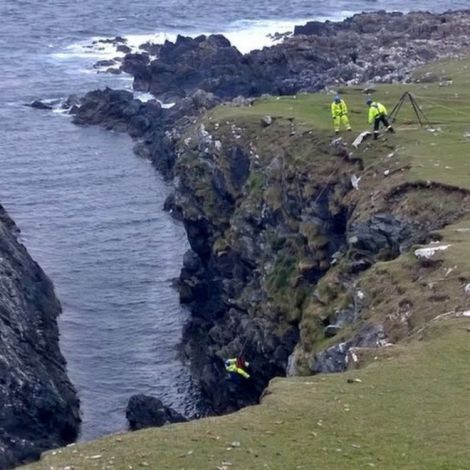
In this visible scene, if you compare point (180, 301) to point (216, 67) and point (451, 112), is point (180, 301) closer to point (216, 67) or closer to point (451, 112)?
point (451, 112)

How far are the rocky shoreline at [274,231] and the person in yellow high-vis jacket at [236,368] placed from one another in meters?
0.84

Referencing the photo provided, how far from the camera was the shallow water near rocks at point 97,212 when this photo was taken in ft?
217

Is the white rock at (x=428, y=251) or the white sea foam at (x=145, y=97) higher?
the white rock at (x=428, y=251)

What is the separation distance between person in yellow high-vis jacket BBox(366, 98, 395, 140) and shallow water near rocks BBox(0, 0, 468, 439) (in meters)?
20.2

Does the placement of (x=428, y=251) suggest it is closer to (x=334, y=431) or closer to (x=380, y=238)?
(x=380, y=238)

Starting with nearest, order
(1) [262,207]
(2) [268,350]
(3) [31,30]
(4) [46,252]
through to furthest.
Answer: (2) [268,350], (1) [262,207], (4) [46,252], (3) [31,30]

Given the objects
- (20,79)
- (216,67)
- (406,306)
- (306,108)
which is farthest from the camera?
(20,79)

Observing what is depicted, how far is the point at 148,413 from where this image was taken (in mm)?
57750

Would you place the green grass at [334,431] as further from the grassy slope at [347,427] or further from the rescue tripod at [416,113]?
the rescue tripod at [416,113]

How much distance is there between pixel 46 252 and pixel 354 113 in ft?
100

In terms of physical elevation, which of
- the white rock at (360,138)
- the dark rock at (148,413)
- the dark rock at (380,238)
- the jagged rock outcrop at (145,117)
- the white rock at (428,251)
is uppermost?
the white rock at (360,138)

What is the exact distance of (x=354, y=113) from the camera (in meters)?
65.8

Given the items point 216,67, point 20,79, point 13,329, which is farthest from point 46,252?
point 20,79

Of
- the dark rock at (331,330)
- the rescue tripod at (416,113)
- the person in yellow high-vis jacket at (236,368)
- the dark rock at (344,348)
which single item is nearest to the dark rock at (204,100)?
the rescue tripod at (416,113)
